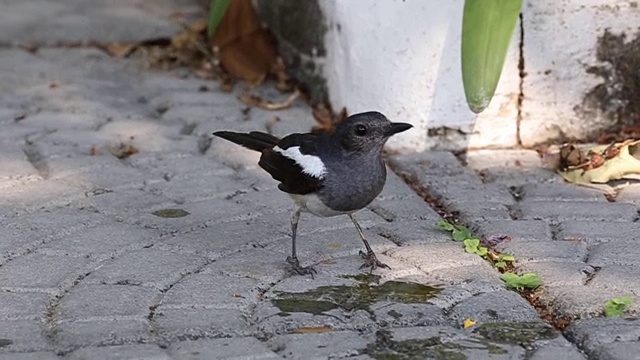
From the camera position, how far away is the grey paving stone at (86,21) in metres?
7.38

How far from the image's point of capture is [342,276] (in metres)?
4.12

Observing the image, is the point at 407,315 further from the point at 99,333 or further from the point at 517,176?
the point at 517,176

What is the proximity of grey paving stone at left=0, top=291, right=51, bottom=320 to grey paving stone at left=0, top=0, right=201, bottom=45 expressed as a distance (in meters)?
3.73

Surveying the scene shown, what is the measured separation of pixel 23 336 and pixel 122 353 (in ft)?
1.14

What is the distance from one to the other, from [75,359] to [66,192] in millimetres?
1602

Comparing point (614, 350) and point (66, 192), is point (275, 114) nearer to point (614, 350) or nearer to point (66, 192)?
point (66, 192)

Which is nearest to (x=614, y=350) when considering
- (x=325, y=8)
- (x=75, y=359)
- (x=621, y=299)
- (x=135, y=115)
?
(x=621, y=299)

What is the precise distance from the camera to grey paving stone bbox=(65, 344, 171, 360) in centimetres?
339

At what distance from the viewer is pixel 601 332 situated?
357 centimetres

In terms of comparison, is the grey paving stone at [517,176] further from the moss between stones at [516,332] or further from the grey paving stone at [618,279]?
the moss between stones at [516,332]

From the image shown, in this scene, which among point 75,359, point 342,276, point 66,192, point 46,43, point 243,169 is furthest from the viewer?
point 46,43

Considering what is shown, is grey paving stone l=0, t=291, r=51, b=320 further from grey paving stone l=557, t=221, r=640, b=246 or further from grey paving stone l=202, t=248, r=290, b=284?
grey paving stone l=557, t=221, r=640, b=246

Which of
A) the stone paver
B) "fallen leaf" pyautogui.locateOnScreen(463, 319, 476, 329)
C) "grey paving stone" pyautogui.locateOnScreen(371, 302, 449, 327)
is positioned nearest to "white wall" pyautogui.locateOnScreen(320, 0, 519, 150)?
the stone paver

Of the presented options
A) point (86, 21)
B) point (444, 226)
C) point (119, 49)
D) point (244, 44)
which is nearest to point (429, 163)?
point (444, 226)
